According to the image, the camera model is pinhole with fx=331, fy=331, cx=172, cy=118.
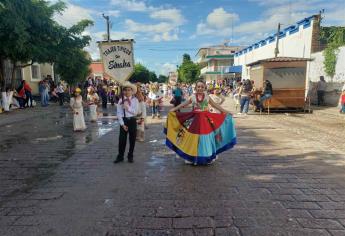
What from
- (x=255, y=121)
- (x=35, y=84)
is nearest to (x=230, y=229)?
(x=255, y=121)

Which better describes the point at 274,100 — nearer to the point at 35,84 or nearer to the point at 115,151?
the point at 115,151

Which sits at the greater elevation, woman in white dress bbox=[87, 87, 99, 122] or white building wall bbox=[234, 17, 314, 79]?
white building wall bbox=[234, 17, 314, 79]

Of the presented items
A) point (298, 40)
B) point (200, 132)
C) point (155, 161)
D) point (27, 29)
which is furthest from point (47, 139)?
point (298, 40)

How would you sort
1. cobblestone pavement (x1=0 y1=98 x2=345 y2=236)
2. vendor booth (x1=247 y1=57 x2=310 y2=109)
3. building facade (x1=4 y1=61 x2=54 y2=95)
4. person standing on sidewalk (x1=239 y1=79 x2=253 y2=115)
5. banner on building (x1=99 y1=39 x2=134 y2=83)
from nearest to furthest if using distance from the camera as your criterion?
1. cobblestone pavement (x1=0 y1=98 x2=345 y2=236)
2. banner on building (x1=99 y1=39 x2=134 y2=83)
3. person standing on sidewalk (x1=239 y1=79 x2=253 y2=115)
4. vendor booth (x1=247 y1=57 x2=310 y2=109)
5. building facade (x1=4 y1=61 x2=54 y2=95)

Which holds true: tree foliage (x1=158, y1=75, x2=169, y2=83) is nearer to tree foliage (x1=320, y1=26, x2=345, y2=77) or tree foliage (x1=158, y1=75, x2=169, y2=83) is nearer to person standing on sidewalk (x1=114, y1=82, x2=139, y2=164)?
tree foliage (x1=320, y1=26, x2=345, y2=77)

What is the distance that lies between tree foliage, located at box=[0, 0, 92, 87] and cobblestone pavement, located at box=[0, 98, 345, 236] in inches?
344

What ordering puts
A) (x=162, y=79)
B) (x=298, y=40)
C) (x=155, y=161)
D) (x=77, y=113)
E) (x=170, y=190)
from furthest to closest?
1. (x=162, y=79)
2. (x=298, y=40)
3. (x=77, y=113)
4. (x=155, y=161)
5. (x=170, y=190)

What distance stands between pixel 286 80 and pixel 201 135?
12073 millimetres

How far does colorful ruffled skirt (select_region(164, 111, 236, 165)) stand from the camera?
21.1 ft

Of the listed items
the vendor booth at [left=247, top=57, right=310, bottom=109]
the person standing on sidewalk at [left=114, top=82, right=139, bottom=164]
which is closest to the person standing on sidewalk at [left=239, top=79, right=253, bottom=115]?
the vendor booth at [left=247, top=57, right=310, bottom=109]

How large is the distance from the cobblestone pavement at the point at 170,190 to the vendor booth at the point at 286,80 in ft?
25.5

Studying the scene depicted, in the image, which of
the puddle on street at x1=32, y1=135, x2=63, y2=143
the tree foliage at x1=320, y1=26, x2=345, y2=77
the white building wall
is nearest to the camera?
the puddle on street at x1=32, y1=135, x2=63, y2=143

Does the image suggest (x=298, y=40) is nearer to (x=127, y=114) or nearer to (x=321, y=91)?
(x=321, y=91)

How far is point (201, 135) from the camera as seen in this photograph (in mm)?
6445
